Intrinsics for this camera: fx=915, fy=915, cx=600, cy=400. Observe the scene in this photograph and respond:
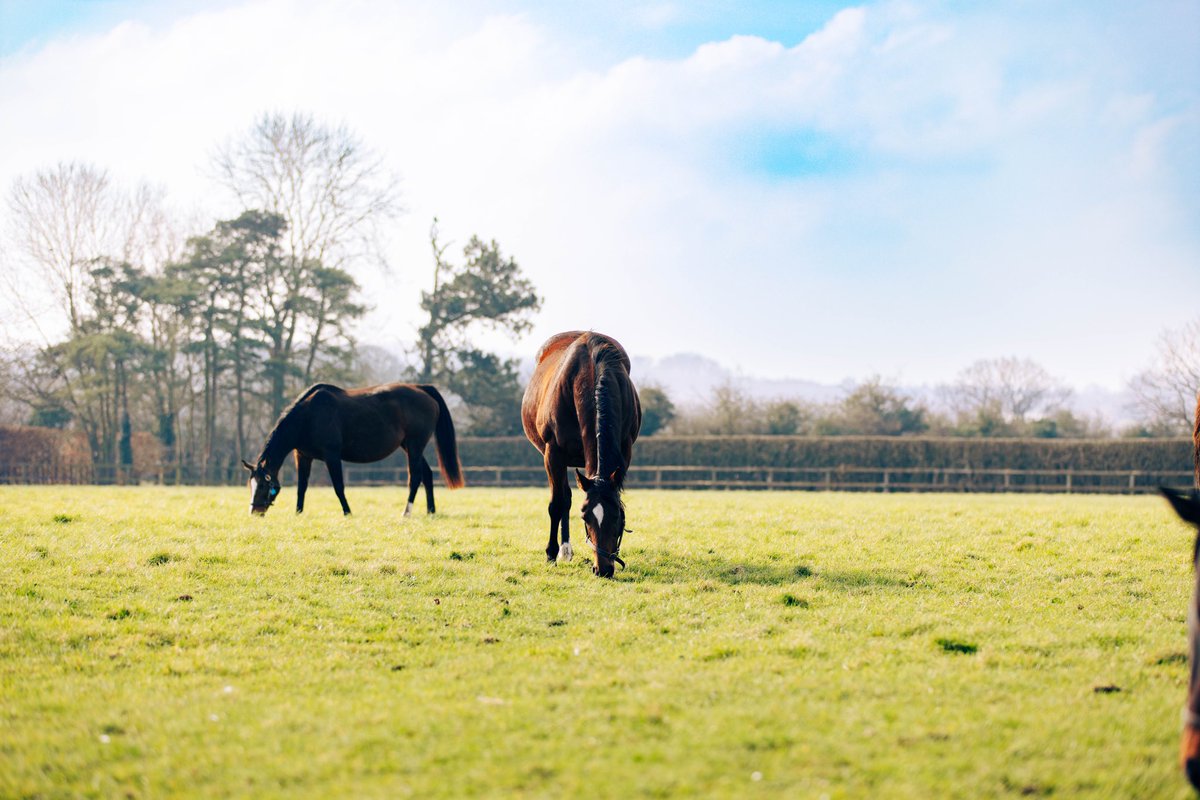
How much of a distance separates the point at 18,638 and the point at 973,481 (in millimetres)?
35668

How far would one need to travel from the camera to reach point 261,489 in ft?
46.4

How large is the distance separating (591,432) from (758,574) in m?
2.22

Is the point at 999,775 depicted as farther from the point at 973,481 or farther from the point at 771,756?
the point at 973,481

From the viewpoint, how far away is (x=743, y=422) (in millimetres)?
43781

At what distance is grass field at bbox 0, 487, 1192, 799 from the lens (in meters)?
4.08

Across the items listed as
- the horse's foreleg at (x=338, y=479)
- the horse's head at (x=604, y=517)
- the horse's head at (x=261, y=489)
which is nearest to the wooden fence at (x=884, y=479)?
the horse's foreleg at (x=338, y=479)

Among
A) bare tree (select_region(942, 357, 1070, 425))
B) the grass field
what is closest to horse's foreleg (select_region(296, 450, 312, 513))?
the grass field

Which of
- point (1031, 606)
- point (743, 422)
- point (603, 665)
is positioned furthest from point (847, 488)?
point (603, 665)

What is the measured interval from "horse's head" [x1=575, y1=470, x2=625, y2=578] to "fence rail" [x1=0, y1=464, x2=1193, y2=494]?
26.4 metres

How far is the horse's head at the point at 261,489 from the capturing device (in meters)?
14.1

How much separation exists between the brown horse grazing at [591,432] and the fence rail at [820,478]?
25145 mm

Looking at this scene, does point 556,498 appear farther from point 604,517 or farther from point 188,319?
point 188,319

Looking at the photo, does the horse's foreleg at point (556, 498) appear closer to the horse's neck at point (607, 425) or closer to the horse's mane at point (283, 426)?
the horse's neck at point (607, 425)

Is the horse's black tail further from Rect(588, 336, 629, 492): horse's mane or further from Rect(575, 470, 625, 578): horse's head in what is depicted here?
Rect(575, 470, 625, 578): horse's head
